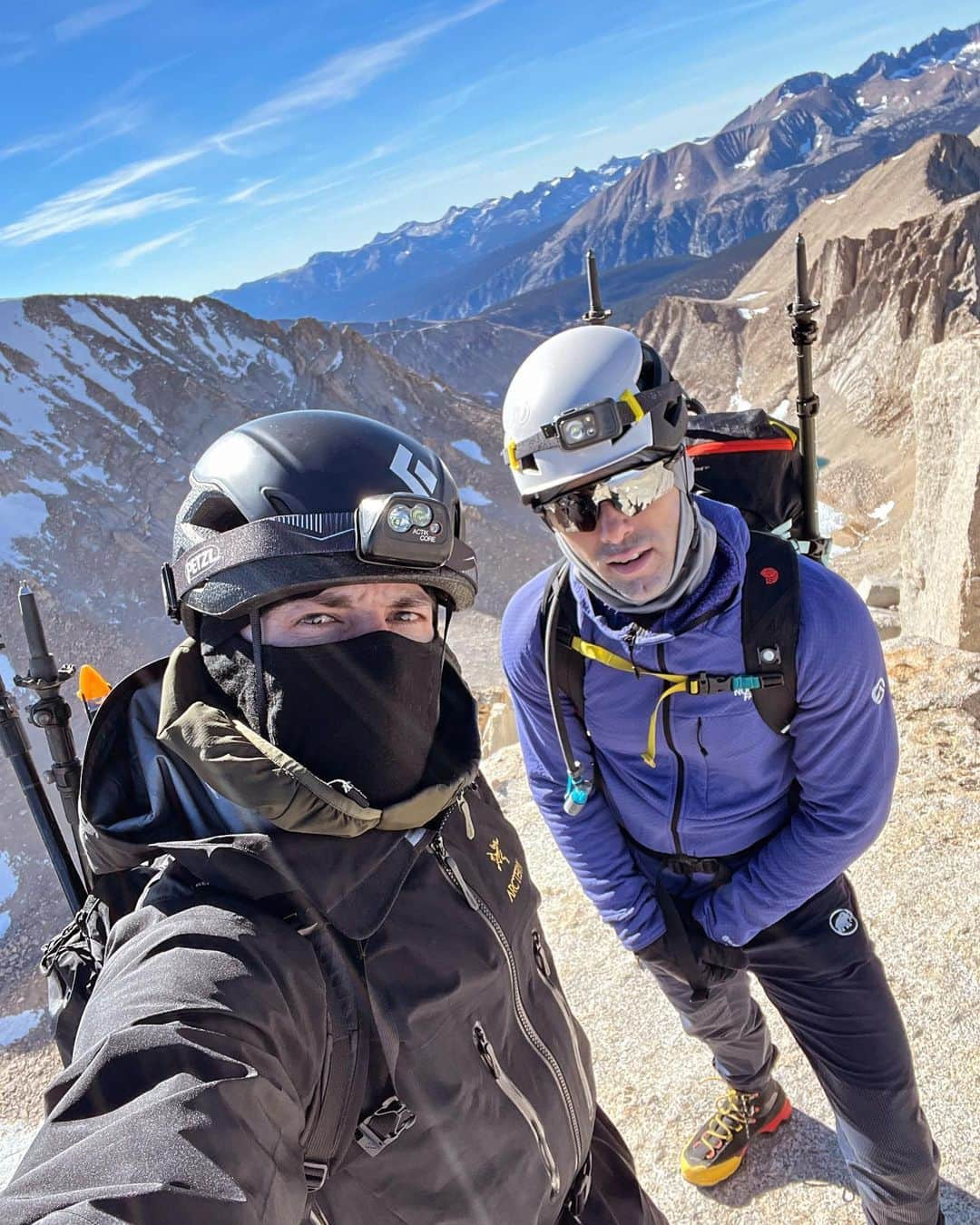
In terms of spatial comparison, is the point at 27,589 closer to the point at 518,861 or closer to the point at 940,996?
the point at 518,861

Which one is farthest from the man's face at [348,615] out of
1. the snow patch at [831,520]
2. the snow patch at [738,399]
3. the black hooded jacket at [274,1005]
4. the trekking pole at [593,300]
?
the snow patch at [738,399]

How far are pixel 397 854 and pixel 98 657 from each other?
39.9 meters

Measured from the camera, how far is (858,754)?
8.79 feet

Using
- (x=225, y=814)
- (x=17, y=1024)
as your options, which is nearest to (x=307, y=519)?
(x=225, y=814)

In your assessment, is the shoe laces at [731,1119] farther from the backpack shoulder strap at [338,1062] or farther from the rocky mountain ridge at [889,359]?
the rocky mountain ridge at [889,359]

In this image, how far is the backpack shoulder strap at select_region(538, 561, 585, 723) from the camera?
2963mm

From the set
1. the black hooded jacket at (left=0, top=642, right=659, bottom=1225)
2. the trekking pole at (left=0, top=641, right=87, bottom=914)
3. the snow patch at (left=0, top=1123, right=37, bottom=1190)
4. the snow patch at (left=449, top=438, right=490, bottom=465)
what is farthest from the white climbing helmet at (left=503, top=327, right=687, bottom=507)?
the snow patch at (left=449, top=438, right=490, bottom=465)

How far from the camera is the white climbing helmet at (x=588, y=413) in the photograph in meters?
2.85

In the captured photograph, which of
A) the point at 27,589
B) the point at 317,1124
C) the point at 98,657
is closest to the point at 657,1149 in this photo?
the point at 317,1124

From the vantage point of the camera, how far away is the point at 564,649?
2984 mm

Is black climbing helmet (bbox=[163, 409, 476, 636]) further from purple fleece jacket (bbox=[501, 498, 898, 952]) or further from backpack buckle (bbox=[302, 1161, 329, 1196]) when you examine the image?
backpack buckle (bbox=[302, 1161, 329, 1196])

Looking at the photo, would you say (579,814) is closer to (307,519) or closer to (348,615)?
(348,615)

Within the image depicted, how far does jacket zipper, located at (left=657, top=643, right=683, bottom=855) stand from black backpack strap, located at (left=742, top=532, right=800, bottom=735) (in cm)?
28

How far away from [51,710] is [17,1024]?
21.2 metres
